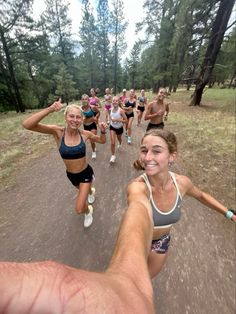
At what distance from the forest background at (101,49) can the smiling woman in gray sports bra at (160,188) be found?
51.4 ft

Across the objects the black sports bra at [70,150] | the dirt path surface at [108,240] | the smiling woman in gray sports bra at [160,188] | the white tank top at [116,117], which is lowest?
the dirt path surface at [108,240]

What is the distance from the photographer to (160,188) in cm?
247

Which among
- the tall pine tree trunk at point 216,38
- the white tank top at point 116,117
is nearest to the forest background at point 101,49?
the tall pine tree trunk at point 216,38

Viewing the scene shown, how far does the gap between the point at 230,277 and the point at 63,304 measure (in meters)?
3.87

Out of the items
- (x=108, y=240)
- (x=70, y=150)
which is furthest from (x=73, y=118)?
(x=108, y=240)

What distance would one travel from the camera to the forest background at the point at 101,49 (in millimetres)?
16109

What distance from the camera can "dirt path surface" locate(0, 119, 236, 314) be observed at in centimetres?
316

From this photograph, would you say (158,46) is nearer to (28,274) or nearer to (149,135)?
(149,135)

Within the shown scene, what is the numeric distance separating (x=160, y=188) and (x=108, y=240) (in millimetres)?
2209

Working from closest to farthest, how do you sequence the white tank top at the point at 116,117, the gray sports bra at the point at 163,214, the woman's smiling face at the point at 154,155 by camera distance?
the woman's smiling face at the point at 154,155 → the gray sports bra at the point at 163,214 → the white tank top at the point at 116,117

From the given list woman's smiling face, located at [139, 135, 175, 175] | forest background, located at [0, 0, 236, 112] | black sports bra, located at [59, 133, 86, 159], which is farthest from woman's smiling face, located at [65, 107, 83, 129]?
forest background, located at [0, 0, 236, 112]

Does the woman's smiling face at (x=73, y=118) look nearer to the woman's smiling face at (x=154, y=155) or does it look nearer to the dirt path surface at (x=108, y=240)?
the woman's smiling face at (x=154, y=155)

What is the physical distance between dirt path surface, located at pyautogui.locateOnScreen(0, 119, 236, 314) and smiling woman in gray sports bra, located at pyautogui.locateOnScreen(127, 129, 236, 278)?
0.97m

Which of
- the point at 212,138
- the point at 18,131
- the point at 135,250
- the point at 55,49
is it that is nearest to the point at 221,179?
the point at 212,138
